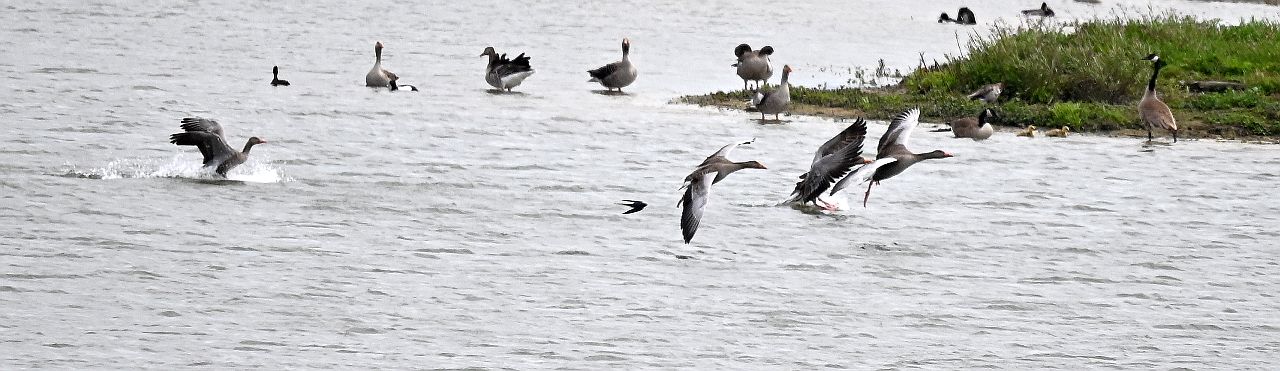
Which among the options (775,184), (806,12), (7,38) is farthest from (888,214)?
(806,12)

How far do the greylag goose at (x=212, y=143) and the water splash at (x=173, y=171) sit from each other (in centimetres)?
15

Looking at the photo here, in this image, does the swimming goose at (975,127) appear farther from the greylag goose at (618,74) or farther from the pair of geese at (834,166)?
the greylag goose at (618,74)

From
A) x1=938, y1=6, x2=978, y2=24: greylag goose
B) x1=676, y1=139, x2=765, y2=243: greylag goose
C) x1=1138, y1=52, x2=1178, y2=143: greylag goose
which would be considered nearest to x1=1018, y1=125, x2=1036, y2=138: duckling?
x1=1138, y1=52, x2=1178, y2=143: greylag goose

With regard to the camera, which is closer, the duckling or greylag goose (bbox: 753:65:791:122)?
the duckling

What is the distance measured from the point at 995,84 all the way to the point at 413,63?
41.4 feet

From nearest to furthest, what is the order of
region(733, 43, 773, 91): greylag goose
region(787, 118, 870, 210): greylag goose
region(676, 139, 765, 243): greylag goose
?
region(676, 139, 765, 243): greylag goose, region(787, 118, 870, 210): greylag goose, region(733, 43, 773, 91): greylag goose

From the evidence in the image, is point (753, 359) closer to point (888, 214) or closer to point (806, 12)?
Result: point (888, 214)

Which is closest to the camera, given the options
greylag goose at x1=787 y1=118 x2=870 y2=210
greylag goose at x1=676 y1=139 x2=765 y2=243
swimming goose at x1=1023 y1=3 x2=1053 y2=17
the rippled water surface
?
the rippled water surface

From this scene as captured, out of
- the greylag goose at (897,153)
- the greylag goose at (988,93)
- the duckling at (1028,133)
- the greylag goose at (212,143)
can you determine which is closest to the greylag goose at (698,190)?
the greylag goose at (897,153)

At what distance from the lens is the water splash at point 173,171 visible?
18.2 m

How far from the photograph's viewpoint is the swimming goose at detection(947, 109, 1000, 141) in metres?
22.2

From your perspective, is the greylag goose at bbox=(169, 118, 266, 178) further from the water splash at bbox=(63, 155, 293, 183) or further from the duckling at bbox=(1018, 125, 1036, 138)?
the duckling at bbox=(1018, 125, 1036, 138)

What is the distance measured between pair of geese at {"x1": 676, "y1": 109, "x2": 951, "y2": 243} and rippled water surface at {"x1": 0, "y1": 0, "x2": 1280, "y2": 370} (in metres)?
0.42

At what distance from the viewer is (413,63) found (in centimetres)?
3350
